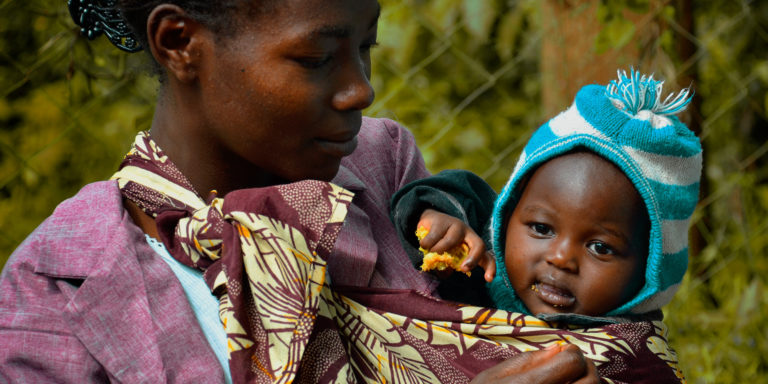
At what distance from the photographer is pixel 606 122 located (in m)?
1.88

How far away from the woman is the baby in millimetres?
155

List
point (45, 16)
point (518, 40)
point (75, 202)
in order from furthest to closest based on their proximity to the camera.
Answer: point (518, 40), point (45, 16), point (75, 202)

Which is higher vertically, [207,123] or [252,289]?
[207,123]

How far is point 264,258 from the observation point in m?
1.50

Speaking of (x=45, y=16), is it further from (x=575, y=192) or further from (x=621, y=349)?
(x=621, y=349)

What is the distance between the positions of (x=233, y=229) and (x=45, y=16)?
135 cm

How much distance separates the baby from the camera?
6.04 ft

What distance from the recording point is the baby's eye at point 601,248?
186 cm

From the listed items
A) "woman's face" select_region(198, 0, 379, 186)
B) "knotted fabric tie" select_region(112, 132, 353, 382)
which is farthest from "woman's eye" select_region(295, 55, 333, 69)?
"knotted fabric tie" select_region(112, 132, 353, 382)

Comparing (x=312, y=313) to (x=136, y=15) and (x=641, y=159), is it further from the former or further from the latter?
(x=641, y=159)

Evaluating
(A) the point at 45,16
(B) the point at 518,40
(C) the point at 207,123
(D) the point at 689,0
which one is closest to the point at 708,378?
(D) the point at 689,0

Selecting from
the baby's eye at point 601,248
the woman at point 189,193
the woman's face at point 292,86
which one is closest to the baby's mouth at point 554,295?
the baby's eye at point 601,248

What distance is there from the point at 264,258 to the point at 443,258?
1.41ft

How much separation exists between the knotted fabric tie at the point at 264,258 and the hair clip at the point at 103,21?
1.43ft
